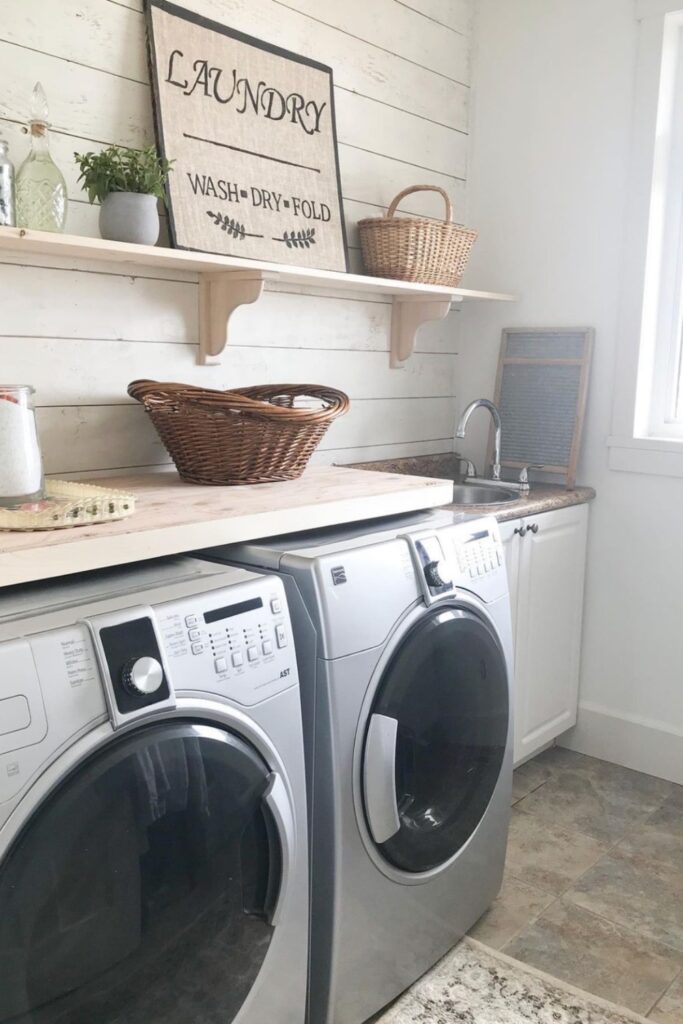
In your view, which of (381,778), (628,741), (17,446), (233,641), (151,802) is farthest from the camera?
(628,741)

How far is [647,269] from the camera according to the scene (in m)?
2.63

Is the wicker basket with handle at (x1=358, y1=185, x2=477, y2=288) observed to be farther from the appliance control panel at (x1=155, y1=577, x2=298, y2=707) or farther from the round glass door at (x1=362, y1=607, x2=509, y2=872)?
the appliance control panel at (x1=155, y1=577, x2=298, y2=707)

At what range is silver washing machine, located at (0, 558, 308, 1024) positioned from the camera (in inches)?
41.8

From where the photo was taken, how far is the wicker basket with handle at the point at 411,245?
95.3 inches

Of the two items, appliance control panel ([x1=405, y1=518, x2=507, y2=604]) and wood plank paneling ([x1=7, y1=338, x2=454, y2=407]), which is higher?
wood plank paneling ([x1=7, y1=338, x2=454, y2=407])

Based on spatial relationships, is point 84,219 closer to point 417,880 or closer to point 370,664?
point 370,664

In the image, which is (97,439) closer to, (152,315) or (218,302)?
(152,315)

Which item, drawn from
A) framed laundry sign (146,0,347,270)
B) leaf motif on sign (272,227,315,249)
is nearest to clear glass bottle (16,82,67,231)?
framed laundry sign (146,0,347,270)

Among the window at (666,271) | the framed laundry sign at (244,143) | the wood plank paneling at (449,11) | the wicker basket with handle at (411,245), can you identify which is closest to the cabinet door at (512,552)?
the window at (666,271)

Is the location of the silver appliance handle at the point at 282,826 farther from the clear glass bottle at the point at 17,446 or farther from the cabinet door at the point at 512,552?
the cabinet door at the point at 512,552

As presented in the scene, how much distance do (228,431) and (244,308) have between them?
1.95ft

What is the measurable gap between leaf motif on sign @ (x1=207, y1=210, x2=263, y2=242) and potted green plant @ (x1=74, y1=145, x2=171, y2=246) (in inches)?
12.2

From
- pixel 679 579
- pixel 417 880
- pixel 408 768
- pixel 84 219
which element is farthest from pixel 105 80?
pixel 679 579

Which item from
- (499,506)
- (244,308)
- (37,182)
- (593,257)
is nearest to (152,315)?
(244,308)
